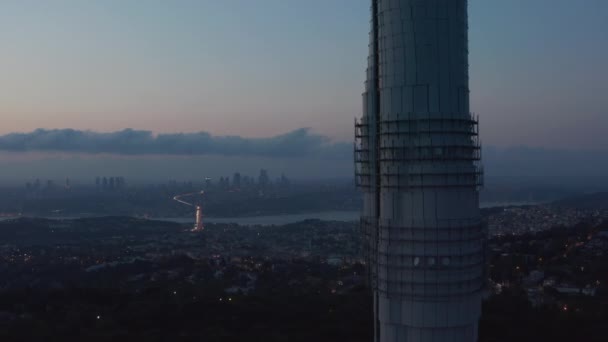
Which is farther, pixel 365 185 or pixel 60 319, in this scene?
pixel 60 319

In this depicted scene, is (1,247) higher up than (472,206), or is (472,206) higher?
(472,206)

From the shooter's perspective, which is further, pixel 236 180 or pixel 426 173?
pixel 236 180

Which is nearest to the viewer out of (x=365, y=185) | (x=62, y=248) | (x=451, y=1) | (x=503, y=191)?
(x=451, y=1)

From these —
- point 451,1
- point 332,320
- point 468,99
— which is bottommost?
point 332,320

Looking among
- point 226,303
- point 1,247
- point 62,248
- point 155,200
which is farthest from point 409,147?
point 155,200

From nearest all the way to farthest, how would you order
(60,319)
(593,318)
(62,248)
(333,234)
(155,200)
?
(593,318) → (60,319) → (62,248) → (333,234) → (155,200)

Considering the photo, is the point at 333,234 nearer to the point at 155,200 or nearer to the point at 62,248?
the point at 62,248

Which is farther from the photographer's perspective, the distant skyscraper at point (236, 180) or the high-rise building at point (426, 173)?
the distant skyscraper at point (236, 180)

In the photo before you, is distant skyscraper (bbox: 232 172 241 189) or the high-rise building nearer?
the high-rise building
